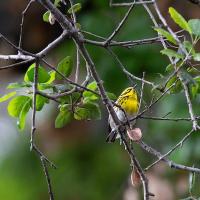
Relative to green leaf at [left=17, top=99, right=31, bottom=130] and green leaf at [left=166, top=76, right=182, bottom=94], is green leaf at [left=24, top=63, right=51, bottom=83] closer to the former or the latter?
green leaf at [left=17, top=99, right=31, bottom=130]

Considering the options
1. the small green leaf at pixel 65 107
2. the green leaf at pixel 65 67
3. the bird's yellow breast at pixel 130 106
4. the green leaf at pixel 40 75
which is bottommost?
the small green leaf at pixel 65 107

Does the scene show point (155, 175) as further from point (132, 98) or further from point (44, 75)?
point (44, 75)

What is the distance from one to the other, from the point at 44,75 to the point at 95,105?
23 cm

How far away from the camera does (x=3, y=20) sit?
6098 mm

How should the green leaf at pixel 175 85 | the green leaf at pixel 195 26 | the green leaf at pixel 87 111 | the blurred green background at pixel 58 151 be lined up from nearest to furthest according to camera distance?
1. the green leaf at pixel 195 26
2. the green leaf at pixel 175 85
3. the green leaf at pixel 87 111
4. the blurred green background at pixel 58 151

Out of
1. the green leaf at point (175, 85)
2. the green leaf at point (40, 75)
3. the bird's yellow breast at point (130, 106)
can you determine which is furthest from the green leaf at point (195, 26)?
the bird's yellow breast at point (130, 106)

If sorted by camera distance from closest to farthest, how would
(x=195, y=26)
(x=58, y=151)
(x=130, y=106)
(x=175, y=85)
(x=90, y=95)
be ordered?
(x=195, y=26) < (x=175, y=85) < (x=90, y=95) < (x=130, y=106) < (x=58, y=151)

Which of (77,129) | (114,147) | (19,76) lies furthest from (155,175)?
(19,76)

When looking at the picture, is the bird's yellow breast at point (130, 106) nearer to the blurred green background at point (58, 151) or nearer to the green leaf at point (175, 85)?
the green leaf at point (175, 85)

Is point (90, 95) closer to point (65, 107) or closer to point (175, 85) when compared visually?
point (65, 107)

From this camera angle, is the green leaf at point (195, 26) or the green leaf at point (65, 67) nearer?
the green leaf at point (195, 26)

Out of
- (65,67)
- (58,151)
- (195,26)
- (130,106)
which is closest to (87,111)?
(65,67)

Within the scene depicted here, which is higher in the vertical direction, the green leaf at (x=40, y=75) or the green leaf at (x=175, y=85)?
the green leaf at (x=40, y=75)

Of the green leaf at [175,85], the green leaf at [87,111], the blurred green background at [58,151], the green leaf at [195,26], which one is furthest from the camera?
the blurred green background at [58,151]
